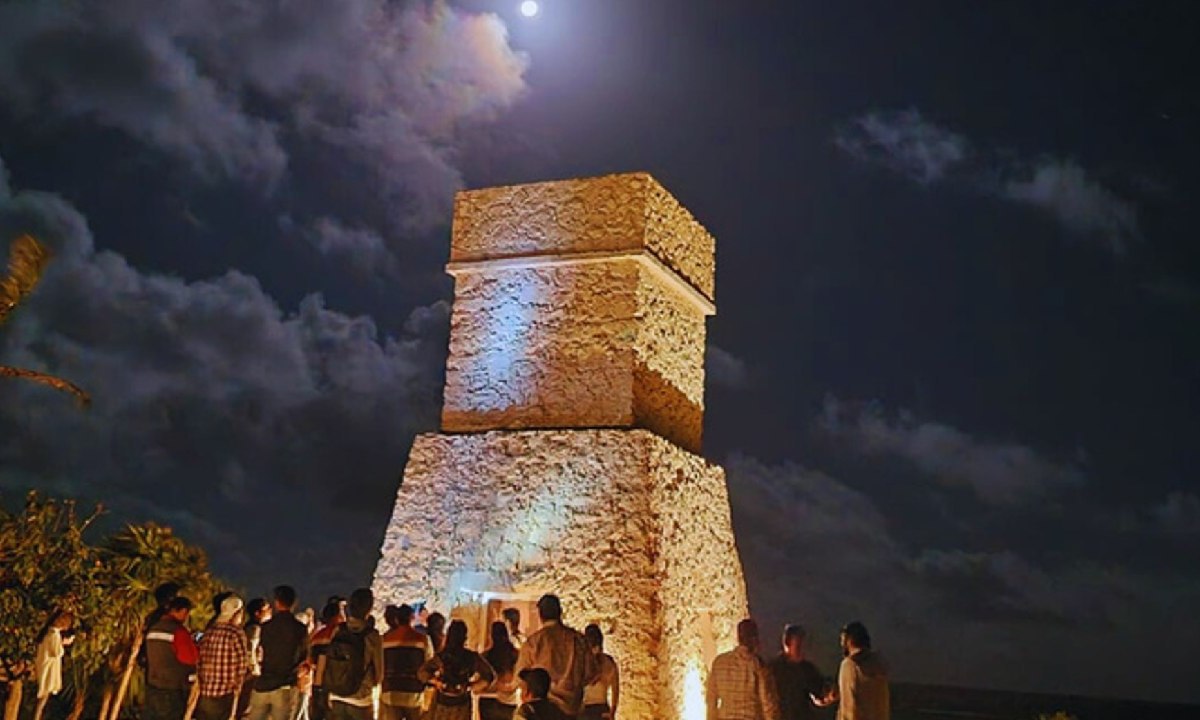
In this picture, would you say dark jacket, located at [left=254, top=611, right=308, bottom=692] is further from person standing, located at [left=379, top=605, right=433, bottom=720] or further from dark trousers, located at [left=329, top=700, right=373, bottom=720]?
person standing, located at [left=379, top=605, right=433, bottom=720]

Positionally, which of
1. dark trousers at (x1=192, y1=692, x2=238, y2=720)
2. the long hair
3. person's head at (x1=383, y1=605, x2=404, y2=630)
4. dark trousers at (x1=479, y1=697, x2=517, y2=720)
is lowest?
dark trousers at (x1=192, y1=692, x2=238, y2=720)

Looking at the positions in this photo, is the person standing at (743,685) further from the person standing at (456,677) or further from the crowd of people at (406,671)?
the person standing at (456,677)

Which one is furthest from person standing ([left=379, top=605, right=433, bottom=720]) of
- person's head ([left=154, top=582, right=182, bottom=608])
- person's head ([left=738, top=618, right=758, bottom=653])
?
person's head ([left=738, top=618, right=758, bottom=653])

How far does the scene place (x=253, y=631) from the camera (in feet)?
30.2

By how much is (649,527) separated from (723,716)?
320 centimetres

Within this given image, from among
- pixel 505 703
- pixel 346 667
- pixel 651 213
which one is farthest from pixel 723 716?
pixel 651 213

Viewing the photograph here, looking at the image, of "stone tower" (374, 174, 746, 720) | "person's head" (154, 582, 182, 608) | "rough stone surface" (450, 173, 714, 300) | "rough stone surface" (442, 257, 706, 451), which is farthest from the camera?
"rough stone surface" (450, 173, 714, 300)

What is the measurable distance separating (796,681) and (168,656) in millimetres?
4260

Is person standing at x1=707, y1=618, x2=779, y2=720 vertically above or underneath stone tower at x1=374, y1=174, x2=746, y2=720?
underneath

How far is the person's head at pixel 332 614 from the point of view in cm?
869

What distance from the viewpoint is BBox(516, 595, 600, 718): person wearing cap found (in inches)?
317

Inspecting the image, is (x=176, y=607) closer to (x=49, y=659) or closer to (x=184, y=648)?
(x=184, y=648)

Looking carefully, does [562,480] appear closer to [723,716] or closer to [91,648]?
[723,716]

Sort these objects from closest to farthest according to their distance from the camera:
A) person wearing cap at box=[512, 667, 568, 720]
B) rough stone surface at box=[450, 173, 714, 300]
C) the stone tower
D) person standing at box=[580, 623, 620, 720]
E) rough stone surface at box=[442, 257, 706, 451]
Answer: person wearing cap at box=[512, 667, 568, 720] → person standing at box=[580, 623, 620, 720] → the stone tower → rough stone surface at box=[442, 257, 706, 451] → rough stone surface at box=[450, 173, 714, 300]
